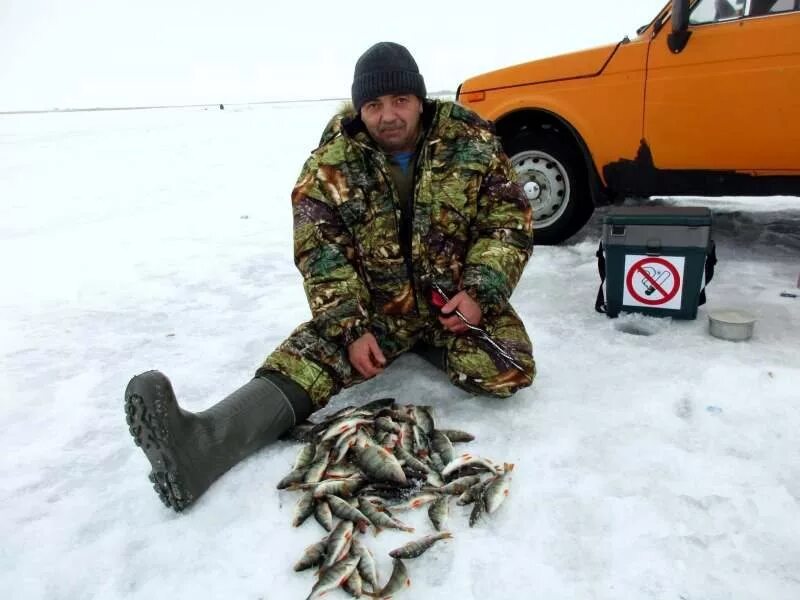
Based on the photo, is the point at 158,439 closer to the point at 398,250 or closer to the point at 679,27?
the point at 398,250

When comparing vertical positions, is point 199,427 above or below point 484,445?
above

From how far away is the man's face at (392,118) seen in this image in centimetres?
297

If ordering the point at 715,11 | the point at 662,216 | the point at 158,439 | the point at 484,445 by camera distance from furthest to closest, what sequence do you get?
1. the point at 715,11
2. the point at 662,216
3. the point at 484,445
4. the point at 158,439

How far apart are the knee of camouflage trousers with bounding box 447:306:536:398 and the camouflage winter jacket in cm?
12

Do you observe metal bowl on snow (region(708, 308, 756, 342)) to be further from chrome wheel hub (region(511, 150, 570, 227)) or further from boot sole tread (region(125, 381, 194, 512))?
boot sole tread (region(125, 381, 194, 512))

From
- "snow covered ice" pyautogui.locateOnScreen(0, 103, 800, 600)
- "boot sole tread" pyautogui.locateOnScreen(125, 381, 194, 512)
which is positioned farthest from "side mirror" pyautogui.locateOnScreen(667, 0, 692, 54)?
"boot sole tread" pyautogui.locateOnScreen(125, 381, 194, 512)

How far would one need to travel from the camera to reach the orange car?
4340 millimetres

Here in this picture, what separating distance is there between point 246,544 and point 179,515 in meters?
0.34

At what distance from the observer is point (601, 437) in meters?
2.72

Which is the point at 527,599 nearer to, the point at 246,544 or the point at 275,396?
the point at 246,544

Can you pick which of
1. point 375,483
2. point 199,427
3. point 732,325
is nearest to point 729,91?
point 732,325

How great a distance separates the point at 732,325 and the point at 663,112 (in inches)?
75.7

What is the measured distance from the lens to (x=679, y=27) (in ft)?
14.7

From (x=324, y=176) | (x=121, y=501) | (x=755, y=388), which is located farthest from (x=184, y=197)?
(x=755, y=388)
